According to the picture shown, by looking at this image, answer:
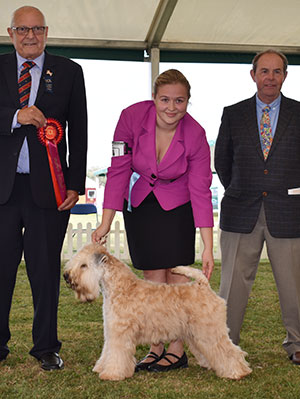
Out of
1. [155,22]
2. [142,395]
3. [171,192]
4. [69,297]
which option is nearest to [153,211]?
[171,192]

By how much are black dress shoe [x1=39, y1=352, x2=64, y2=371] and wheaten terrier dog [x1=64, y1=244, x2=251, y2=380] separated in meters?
0.32

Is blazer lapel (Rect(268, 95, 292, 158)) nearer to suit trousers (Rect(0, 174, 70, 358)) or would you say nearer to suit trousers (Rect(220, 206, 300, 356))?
suit trousers (Rect(220, 206, 300, 356))

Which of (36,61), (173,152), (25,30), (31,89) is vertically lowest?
(173,152)

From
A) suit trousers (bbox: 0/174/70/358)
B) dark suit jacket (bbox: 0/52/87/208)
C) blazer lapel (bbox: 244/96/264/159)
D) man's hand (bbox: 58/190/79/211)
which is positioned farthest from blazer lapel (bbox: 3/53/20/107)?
blazer lapel (bbox: 244/96/264/159)

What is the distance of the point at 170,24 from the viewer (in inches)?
260

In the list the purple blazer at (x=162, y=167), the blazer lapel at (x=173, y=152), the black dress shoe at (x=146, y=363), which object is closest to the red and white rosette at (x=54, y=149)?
the purple blazer at (x=162, y=167)

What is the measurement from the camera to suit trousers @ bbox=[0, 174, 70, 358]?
2.86m

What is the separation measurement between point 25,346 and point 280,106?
7.34ft

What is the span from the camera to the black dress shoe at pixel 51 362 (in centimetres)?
294

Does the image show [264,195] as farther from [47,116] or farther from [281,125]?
[47,116]

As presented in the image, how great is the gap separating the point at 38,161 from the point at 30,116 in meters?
0.26

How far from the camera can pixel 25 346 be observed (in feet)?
11.4

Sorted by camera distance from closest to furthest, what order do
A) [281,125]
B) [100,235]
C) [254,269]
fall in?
[100,235]
[281,125]
[254,269]

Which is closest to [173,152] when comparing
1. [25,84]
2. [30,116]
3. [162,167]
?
[162,167]
